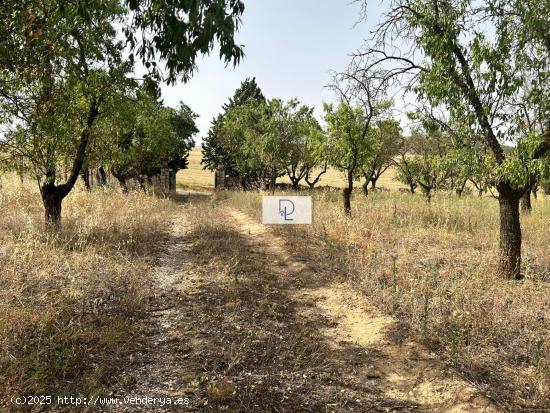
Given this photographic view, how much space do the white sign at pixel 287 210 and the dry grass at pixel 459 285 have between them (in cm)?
39

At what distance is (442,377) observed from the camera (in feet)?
12.5

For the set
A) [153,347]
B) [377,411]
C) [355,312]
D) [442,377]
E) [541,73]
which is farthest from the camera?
[541,73]

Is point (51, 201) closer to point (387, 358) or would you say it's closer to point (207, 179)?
point (387, 358)

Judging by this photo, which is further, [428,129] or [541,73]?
[428,129]

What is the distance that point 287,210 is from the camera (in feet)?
33.7

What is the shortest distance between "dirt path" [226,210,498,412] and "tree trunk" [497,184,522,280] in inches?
104

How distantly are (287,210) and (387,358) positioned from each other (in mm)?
6244

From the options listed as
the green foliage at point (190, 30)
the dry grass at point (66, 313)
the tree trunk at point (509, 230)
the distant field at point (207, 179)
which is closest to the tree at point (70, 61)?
the green foliage at point (190, 30)

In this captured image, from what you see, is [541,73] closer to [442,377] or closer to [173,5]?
[442,377]

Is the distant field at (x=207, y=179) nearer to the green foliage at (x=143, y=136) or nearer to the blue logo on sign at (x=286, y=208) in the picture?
the green foliage at (x=143, y=136)

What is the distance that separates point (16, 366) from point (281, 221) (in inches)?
285

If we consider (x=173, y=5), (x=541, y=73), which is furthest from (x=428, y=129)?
(x=173, y=5)

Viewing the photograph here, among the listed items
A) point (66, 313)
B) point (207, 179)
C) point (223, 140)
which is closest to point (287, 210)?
point (66, 313)

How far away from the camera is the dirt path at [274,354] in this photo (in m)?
3.44
